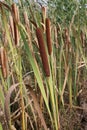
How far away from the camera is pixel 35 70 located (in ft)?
2.88

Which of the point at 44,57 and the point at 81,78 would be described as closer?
the point at 44,57

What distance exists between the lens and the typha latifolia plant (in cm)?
89

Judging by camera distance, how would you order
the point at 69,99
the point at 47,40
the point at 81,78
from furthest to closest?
the point at 81,78
the point at 69,99
the point at 47,40

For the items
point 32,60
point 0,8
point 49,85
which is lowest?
point 49,85

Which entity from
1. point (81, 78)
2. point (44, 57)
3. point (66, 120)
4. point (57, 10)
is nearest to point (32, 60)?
point (44, 57)

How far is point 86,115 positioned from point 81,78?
1.13ft

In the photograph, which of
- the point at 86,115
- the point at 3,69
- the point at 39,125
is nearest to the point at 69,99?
the point at 86,115

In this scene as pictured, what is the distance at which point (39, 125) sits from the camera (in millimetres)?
1223

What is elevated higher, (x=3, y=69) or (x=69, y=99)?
(x=3, y=69)

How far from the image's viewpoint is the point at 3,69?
923 mm

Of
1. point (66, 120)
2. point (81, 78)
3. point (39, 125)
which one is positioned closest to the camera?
point (39, 125)

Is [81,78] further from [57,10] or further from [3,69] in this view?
[3,69]

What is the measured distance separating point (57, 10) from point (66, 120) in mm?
1034

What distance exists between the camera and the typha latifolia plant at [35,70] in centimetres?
89
